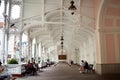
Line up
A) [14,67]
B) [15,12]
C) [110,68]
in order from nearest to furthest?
[14,67]
[110,68]
[15,12]

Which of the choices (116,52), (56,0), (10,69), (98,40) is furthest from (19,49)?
(116,52)

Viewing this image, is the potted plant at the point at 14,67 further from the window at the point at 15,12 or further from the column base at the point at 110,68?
the column base at the point at 110,68

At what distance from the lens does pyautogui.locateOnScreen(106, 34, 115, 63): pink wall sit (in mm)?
14648

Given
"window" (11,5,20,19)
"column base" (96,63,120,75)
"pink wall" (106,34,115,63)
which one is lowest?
"column base" (96,63,120,75)

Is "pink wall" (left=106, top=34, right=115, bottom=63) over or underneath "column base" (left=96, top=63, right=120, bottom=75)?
over

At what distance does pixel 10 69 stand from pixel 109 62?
7070mm

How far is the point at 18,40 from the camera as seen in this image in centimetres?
1539

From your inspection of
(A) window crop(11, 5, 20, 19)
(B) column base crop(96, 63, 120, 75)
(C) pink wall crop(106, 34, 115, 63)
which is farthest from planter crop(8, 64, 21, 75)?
(C) pink wall crop(106, 34, 115, 63)

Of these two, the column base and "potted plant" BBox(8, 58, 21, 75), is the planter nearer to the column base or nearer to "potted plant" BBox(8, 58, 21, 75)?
"potted plant" BBox(8, 58, 21, 75)

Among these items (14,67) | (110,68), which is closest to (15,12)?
(14,67)

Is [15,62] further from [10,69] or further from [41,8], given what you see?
[41,8]

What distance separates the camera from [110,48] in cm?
1480

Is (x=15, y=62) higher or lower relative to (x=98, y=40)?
lower

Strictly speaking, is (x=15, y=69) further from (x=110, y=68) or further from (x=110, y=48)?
(x=110, y=48)
